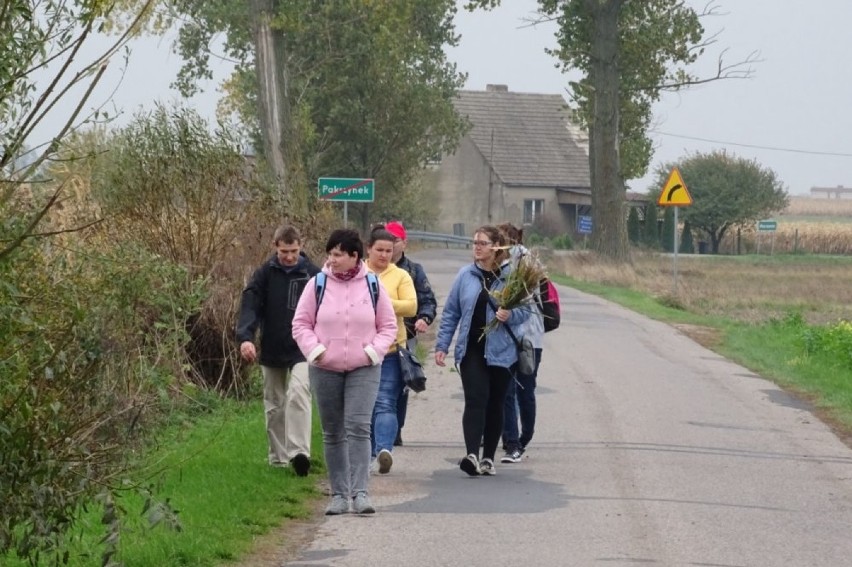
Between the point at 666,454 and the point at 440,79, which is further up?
the point at 440,79

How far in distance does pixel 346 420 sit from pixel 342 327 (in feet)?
1.91

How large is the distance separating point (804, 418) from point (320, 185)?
51.3 ft

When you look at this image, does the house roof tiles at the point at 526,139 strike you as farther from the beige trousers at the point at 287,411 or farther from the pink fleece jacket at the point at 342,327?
the pink fleece jacket at the point at 342,327

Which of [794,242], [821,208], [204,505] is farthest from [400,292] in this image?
[821,208]

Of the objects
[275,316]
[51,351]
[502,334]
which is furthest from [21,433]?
[502,334]

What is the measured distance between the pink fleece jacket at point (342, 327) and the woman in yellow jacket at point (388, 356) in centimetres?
138

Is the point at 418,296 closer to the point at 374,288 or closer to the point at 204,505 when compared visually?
the point at 374,288

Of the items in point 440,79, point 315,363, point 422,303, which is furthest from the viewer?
point 440,79

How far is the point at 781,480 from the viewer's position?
1170 centimetres

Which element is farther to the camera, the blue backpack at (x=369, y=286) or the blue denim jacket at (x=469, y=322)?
the blue denim jacket at (x=469, y=322)

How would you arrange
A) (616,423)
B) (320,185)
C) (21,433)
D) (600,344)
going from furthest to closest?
(320,185) → (600,344) → (616,423) → (21,433)

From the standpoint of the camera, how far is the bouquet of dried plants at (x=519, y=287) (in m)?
11.6

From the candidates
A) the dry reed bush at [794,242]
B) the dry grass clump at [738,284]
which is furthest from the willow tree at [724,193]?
the dry grass clump at [738,284]

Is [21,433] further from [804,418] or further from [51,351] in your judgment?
[804,418]
